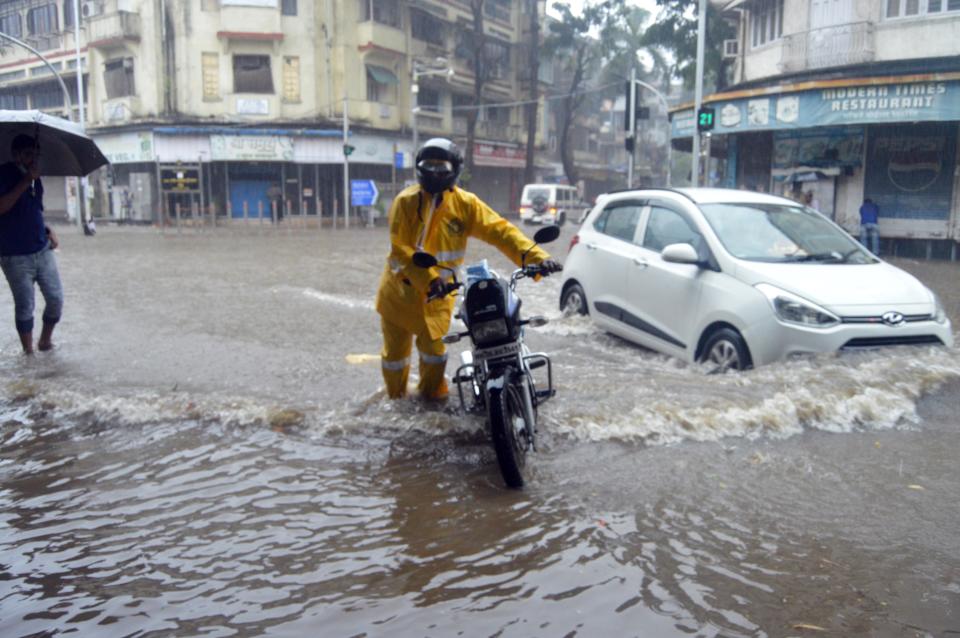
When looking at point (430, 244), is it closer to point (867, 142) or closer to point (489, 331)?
point (489, 331)

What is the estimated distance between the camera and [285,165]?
35.1m

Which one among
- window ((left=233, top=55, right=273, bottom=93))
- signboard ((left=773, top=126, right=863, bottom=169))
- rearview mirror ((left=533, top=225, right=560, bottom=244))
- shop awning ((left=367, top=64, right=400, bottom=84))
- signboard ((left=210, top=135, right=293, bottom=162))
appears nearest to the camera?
rearview mirror ((left=533, top=225, right=560, bottom=244))

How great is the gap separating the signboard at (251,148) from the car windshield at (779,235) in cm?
2941

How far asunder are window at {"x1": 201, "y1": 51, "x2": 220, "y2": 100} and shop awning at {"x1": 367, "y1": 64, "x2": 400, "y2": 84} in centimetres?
633

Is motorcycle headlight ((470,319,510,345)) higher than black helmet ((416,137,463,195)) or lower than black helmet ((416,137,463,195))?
lower

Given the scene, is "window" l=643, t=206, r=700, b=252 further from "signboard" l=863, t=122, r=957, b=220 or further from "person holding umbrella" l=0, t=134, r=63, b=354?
"signboard" l=863, t=122, r=957, b=220

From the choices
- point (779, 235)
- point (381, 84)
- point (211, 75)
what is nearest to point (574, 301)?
point (779, 235)

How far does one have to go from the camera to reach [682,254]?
647 cm

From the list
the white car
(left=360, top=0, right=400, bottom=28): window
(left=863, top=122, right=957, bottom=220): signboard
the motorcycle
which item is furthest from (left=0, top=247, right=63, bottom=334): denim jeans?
(left=360, top=0, right=400, bottom=28): window

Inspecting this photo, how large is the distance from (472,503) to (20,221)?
503 cm

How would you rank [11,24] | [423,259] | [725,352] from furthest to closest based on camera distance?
[11,24]
[725,352]
[423,259]

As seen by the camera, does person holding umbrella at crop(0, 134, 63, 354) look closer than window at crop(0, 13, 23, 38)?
Yes

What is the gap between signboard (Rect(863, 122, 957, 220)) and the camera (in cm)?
1827

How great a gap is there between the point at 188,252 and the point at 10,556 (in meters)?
16.6
